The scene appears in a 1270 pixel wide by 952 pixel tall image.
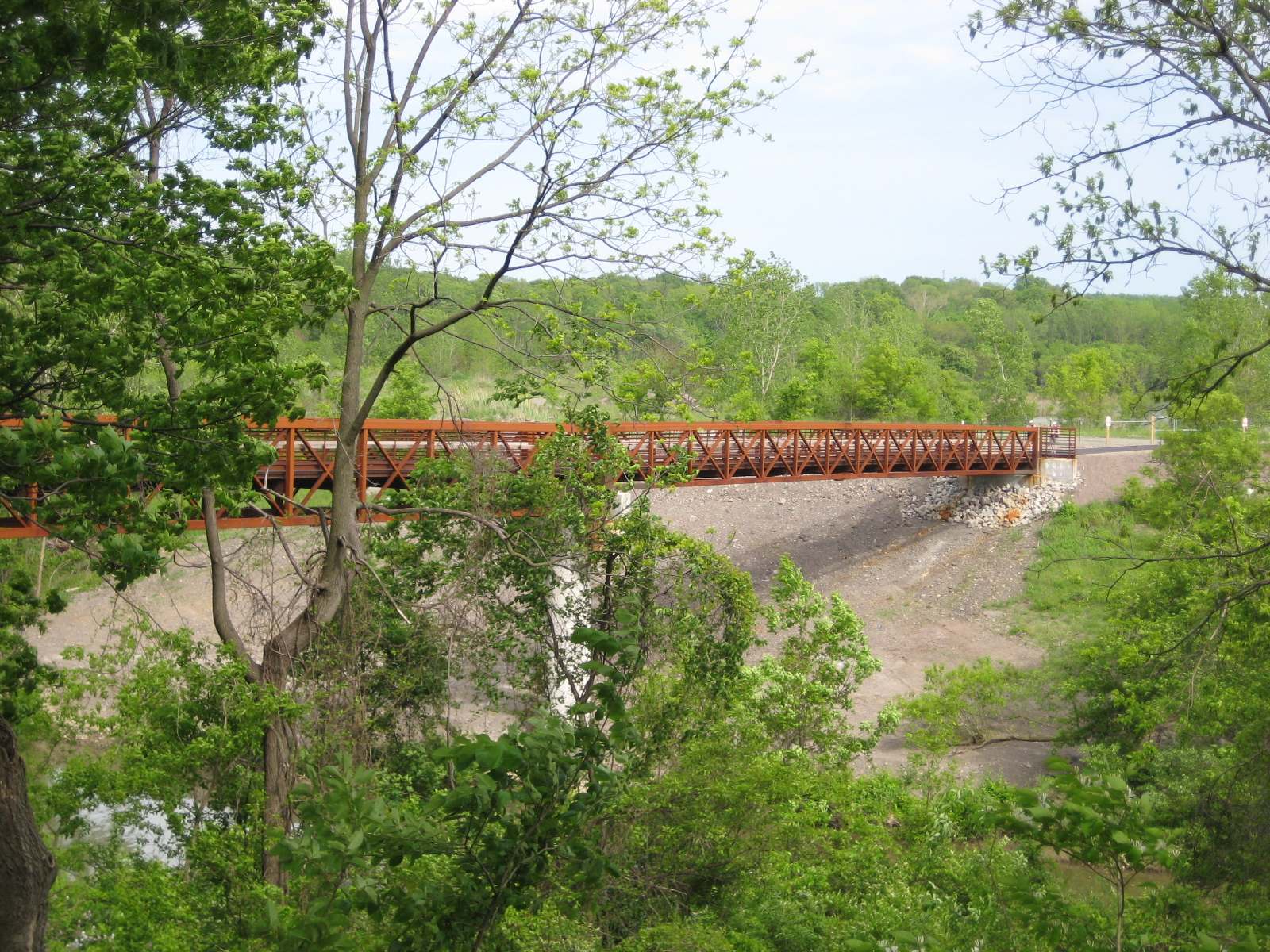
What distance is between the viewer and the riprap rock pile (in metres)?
36.4

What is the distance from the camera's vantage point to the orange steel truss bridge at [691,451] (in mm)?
15977

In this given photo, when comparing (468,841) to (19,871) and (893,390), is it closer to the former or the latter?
(19,871)

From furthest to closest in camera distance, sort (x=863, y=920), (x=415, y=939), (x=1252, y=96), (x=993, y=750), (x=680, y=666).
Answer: (x=993, y=750)
(x=680, y=666)
(x=863, y=920)
(x=1252, y=96)
(x=415, y=939)

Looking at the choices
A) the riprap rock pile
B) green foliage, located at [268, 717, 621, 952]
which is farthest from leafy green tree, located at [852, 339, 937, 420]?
green foliage, located at [268, 717, 621, 952]

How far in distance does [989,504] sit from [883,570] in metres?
Result: 6.53

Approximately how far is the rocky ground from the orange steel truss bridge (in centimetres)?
248

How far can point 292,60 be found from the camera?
8.16m

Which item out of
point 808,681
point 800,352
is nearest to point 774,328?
point 800,352

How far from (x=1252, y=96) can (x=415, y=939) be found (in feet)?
23.5

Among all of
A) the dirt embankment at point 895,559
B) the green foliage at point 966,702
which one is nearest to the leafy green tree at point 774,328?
the dirt embankment at point 895,559

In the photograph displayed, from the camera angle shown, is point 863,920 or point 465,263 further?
point 465,263

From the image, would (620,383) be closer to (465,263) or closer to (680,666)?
(465,263)

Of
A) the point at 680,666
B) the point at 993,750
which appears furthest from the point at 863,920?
the point at 993,750

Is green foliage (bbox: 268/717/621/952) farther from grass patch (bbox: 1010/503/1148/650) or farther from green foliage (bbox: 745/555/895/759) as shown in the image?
grass patch (bbox: 1010/503/1148/650)
